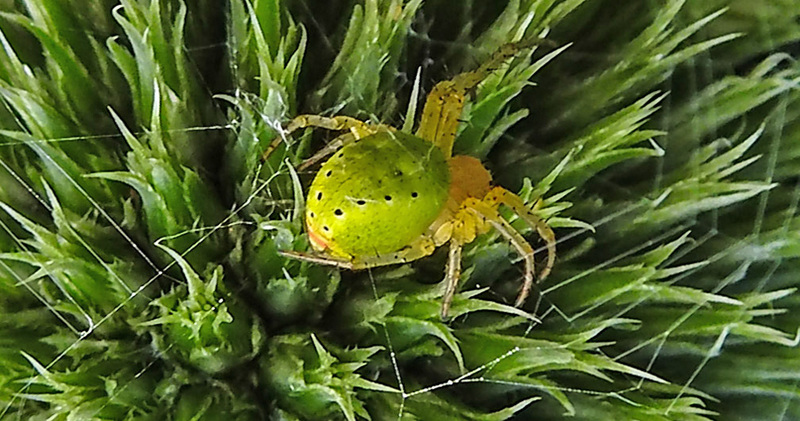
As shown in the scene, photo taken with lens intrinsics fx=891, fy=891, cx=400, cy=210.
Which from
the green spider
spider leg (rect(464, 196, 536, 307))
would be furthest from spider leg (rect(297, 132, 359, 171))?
spider leg (rect(464, 196, 536, 307))

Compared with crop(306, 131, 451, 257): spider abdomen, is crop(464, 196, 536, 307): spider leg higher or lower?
lower

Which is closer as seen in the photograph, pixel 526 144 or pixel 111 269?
pixel 111 269

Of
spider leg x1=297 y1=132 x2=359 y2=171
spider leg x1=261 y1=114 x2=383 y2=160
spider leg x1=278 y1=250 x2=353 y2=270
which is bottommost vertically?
spider leg x1=278 y1=250 x2=353 y2=270

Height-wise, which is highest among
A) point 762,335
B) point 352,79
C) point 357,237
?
point 352,79

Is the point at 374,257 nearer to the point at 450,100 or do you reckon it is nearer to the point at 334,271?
the point at 334,271

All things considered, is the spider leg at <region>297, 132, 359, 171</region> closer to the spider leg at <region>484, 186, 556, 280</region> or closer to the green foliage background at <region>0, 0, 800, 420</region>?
the green foliage background at <region>0, 0, 800, 420</region>

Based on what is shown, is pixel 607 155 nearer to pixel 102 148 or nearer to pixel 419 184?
pixel 419 184

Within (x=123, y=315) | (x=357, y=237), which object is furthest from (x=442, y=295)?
(x=123, y=315)
